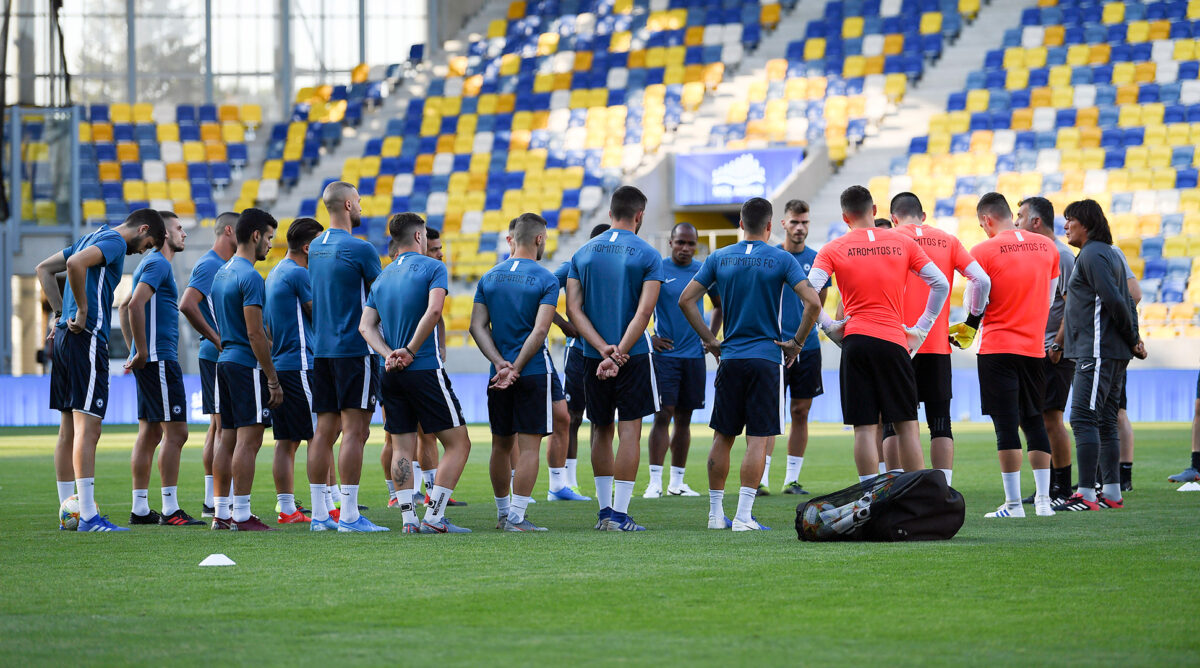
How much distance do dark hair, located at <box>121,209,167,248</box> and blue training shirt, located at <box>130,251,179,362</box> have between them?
0.66 ft

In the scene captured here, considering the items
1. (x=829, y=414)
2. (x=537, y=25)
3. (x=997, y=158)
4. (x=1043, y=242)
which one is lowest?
(x=829, y=414)

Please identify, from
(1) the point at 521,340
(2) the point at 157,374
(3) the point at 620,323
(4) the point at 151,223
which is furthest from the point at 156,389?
(3) the point at 620,323

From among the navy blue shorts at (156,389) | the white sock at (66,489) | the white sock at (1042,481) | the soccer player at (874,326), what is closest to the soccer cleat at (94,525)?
the white sock at (66,489)

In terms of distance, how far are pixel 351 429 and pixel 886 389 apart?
326cm

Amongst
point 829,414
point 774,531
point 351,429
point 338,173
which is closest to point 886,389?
point 774,531

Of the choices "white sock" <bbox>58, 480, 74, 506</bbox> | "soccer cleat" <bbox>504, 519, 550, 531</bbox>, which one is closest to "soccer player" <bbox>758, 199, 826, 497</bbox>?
"soccer cleat" <bbox>504, 519, 550, 531</bbox>

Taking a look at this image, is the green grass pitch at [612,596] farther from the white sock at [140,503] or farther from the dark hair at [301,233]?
the dark hair at [301,233]

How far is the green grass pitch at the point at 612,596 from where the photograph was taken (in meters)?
4.98

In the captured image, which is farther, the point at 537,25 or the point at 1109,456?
the point at 537,25

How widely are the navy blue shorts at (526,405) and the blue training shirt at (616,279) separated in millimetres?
407

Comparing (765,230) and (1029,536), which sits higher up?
(765,230)

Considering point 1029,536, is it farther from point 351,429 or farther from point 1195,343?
point 1195,343

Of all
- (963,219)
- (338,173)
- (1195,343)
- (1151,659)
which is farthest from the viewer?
(338,173)

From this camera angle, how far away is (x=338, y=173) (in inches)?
1356
